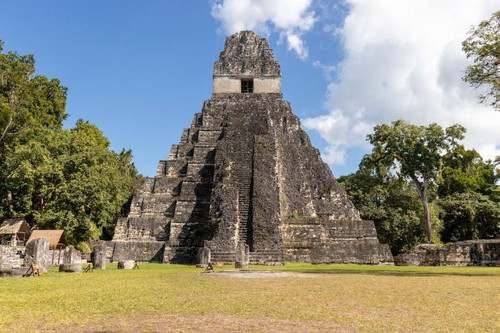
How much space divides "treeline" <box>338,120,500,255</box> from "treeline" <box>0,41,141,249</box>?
16.8 m

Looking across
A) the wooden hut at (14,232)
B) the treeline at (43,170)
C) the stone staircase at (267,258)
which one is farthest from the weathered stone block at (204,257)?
the wooden hut at (14,232)

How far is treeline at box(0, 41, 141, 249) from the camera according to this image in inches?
805

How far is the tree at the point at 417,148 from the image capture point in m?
25.5

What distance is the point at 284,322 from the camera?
4.62 meters

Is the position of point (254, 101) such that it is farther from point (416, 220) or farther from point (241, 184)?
point (416, 220)

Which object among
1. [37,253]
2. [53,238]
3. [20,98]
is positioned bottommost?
[37,253]

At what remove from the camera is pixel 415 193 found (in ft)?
93.3

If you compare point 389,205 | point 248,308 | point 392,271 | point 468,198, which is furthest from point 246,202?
point 468,198

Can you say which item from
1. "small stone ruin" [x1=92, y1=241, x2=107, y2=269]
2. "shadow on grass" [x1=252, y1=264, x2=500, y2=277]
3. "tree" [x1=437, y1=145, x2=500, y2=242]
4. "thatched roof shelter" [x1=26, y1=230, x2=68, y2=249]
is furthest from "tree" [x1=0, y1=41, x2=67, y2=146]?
"tree" [x1=437, y1=145, x2=500, y2=242]

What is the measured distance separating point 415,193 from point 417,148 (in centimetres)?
400

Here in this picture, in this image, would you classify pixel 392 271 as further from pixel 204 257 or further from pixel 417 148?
pixel 417 148

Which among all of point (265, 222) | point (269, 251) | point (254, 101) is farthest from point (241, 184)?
point (254, 101)

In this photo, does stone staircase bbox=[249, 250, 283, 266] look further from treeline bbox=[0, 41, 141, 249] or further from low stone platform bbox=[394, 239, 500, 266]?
treeline bbox=[0, 41, 141, 249]

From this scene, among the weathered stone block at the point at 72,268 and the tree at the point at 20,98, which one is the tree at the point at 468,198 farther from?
the tree at the point at 20,98
